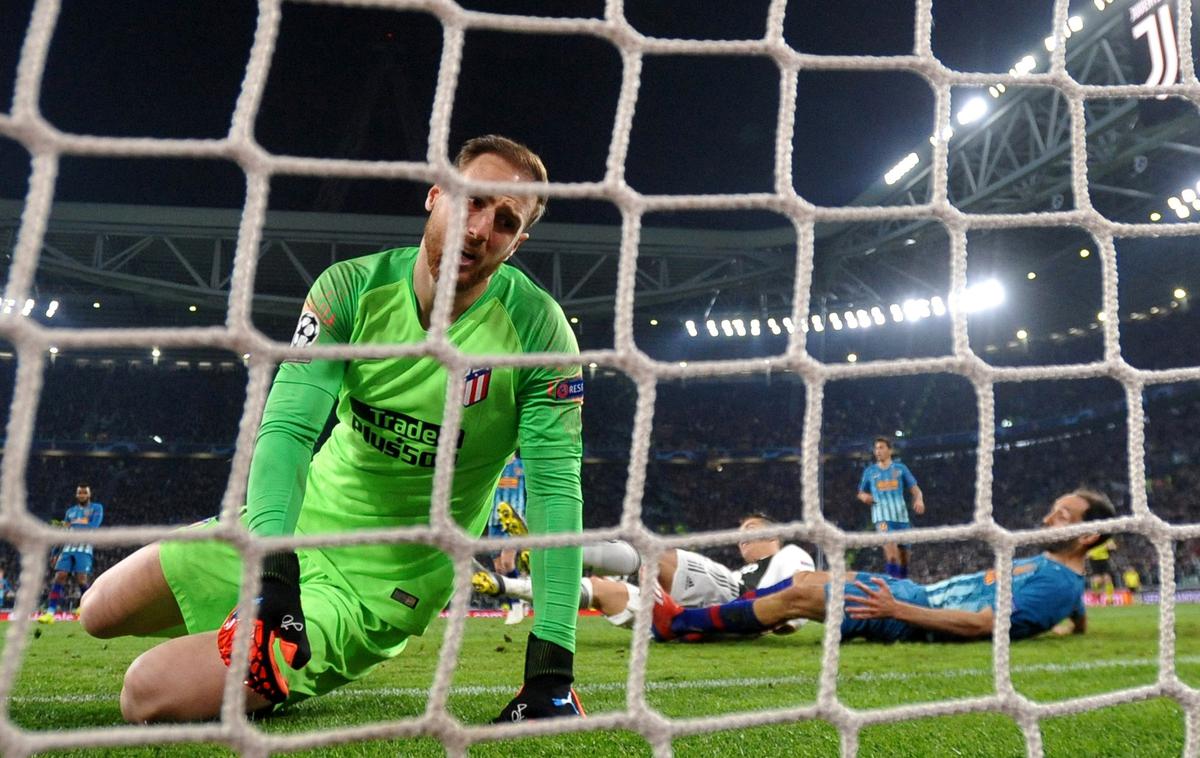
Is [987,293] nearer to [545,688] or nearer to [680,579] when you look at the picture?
[680,579]

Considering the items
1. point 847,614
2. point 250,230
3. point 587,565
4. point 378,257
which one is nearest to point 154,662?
point 378,257

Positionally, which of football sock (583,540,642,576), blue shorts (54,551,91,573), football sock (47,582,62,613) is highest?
football sock (583,540,642,576)

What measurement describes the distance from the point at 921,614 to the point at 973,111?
27.0ft

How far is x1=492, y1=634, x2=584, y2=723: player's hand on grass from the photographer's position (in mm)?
1710

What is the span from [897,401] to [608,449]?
721 centimetres

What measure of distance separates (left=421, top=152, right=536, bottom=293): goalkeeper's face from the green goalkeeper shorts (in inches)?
31.7

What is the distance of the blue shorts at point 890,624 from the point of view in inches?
163

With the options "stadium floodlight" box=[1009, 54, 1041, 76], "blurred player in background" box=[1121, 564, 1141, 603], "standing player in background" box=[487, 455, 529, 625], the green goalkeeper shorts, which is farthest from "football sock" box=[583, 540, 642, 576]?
"blurred player in background" box=[1121, 564, 1141, 603]

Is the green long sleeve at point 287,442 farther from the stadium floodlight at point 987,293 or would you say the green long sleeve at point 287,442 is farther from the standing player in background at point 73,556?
the stadium floodlight at point 987,293

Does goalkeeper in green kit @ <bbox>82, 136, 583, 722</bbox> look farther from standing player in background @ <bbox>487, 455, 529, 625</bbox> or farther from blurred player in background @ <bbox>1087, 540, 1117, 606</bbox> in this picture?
blurred player in background @ <bbox>1087, 540, 1117, 606</bbox>

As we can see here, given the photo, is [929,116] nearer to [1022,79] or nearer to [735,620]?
[735,620]

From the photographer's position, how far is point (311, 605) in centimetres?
200

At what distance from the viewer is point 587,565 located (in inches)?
176

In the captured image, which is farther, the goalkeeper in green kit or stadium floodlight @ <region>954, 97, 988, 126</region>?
stadium floodlight @ <region>954, 97, 988, 126</region>
